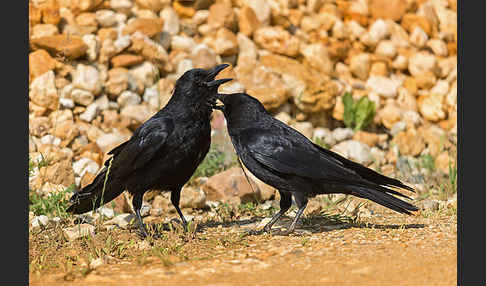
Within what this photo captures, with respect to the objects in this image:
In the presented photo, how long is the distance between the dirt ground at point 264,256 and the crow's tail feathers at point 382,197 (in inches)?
9.2

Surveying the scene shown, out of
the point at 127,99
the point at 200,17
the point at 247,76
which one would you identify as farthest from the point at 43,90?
the point at 247,76

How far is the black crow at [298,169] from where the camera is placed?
515cm

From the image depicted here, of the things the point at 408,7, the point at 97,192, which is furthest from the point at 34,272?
the point at 408,7

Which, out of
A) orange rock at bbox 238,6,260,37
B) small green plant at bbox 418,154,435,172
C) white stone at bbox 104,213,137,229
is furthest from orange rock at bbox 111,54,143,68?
small green plant at bbox 418,154,435,172

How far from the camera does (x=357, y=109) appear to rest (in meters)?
9.09

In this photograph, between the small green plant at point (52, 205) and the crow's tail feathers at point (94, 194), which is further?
the small green plant at point (52, 205)

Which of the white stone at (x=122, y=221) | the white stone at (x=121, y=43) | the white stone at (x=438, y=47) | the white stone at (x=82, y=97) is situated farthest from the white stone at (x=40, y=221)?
the white stone at (x=438, y=47)

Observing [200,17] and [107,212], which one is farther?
[200,17]

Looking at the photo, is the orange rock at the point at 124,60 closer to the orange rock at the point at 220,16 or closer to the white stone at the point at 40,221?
the orange rock at the point at 220,16

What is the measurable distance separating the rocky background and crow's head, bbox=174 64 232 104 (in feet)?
4.75

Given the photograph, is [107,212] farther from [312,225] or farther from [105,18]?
[105,18]

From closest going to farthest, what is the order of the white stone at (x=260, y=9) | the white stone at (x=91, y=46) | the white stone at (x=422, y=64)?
the white stone at (x=91, y=46) < the white stone at (x=260, y=9) < the white stone at (x=422, y=64)

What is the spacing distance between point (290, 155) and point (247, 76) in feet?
12.9

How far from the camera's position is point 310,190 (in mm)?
5242
